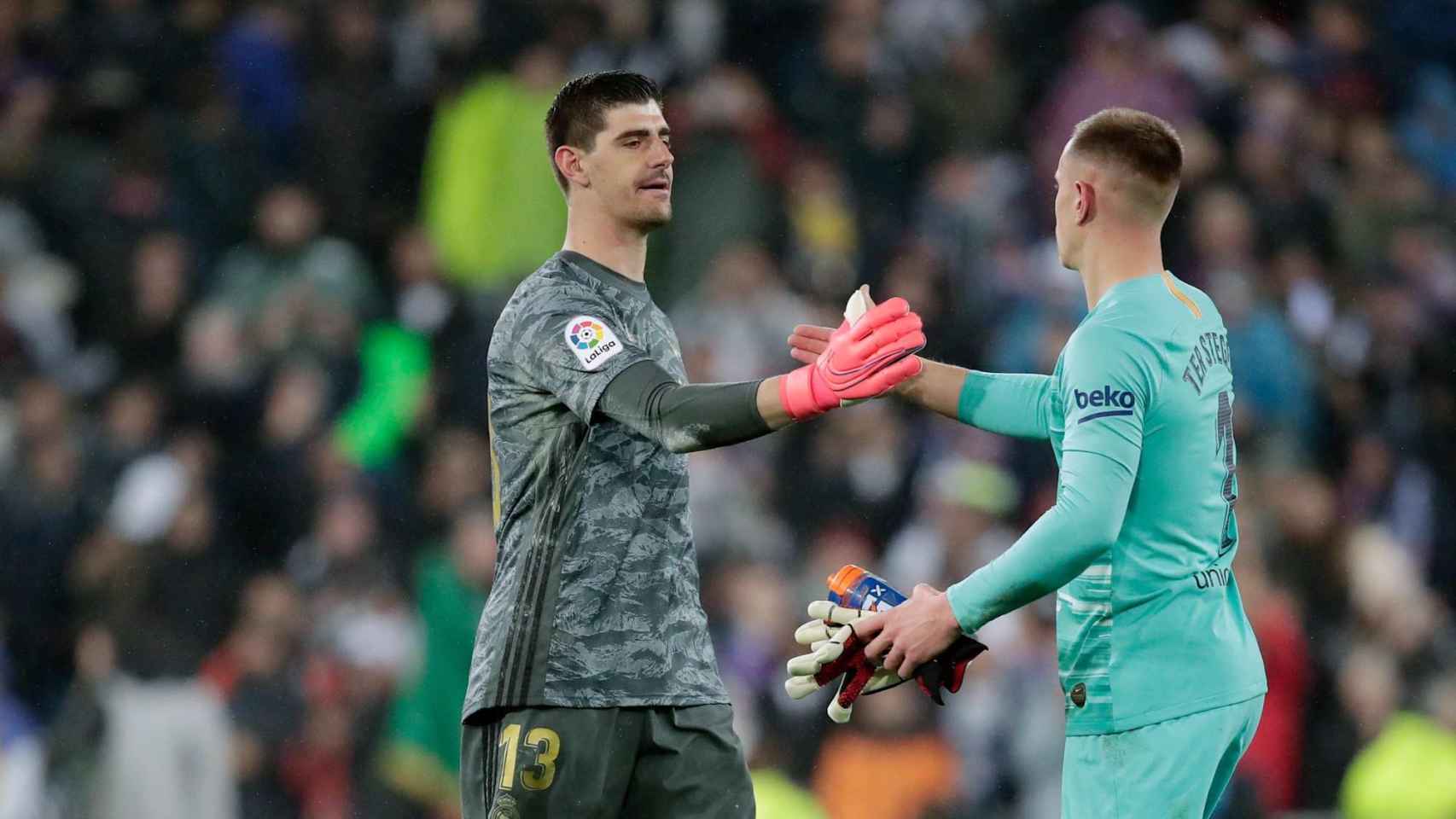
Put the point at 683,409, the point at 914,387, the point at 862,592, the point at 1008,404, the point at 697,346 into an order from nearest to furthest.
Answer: the point at 683,409 → the point at 862,592 → the point at 1008,404 → the point at 914,387 → the point at 697,346

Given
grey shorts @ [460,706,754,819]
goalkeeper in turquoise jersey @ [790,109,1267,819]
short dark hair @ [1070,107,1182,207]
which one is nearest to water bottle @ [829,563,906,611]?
goalkeeper in turquoise jersey @ [790,109,1267,819]

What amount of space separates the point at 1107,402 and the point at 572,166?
4.77 feet

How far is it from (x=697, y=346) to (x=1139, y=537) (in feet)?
17.8

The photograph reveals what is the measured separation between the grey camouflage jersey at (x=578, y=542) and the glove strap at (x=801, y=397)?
412 millimetres

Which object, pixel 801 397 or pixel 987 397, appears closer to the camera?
pixel 801 397

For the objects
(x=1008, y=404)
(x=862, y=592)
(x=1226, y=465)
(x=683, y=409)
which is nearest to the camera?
(x=683, y=409)

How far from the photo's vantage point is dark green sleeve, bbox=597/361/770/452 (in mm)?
3816

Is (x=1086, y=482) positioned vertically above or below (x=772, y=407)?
below

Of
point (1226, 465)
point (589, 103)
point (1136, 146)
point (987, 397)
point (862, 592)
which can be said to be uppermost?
point (589, 103)

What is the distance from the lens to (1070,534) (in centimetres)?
374

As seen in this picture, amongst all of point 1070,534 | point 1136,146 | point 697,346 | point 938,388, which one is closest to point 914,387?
point 938,388

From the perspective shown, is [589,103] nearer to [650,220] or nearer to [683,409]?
[650,220]

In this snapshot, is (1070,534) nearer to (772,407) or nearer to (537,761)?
(772,407)

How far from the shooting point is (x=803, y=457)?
915cm
